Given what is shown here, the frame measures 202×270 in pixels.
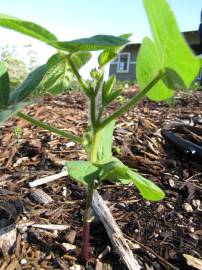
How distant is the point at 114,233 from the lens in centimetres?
126

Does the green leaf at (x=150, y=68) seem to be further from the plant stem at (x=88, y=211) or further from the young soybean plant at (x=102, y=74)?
the plant stem at (x=88, y=211)

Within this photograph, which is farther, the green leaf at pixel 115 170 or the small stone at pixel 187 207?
the small stone at pixel 187 207

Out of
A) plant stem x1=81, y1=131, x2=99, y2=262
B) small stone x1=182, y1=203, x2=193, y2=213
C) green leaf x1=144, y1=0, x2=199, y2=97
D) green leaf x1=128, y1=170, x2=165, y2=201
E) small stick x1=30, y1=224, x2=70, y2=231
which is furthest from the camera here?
small stone x1=182, y1=203, x2=193, y2=213

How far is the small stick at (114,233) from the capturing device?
1.17 metres

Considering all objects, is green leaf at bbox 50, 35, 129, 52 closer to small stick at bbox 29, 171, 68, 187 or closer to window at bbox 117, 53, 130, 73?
small stick at bbox 29, 171, 68, 187

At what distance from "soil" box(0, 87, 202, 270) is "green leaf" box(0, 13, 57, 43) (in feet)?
2.38

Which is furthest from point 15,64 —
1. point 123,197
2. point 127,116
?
point 123,197

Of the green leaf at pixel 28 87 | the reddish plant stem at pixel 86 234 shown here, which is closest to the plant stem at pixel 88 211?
the reddish plant stem at pixel 86 234

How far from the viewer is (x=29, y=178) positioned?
1600 millimetres

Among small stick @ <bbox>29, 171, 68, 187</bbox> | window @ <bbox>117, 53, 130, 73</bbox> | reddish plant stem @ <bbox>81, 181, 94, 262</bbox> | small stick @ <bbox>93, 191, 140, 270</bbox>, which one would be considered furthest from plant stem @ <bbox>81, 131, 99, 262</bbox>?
window @ <bbox>117, 53, 130, 73</bbox>

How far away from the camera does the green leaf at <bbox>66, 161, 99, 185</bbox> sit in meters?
0.80

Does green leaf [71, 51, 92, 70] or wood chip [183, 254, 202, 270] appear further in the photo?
wood chip [183, 254, 202, 270]

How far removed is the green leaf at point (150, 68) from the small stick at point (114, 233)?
0.51 metres

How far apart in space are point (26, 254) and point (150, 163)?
741 millimetres
